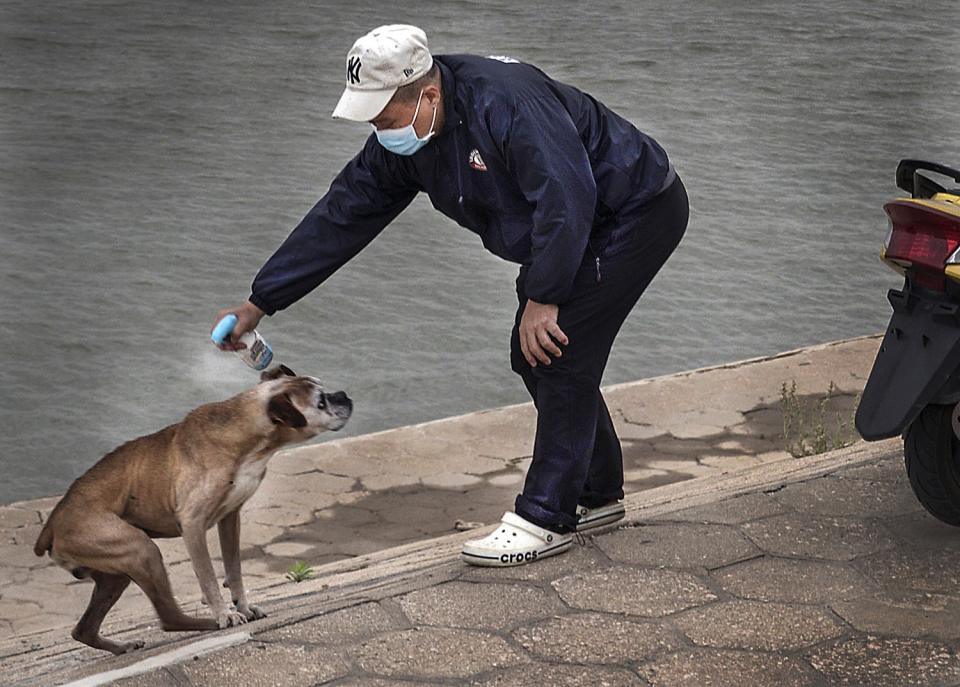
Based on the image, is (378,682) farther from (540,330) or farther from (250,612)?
(540,330)

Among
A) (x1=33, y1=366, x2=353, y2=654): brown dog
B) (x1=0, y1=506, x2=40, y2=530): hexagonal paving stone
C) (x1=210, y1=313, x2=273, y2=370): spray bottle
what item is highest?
(x1=210, y1=313, x2=273, y2=370): spray bottle

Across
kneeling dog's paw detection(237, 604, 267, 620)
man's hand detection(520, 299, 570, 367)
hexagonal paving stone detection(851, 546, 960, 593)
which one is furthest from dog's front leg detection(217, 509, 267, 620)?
hexagonal paving stone detection(851, 546, 960, 593)

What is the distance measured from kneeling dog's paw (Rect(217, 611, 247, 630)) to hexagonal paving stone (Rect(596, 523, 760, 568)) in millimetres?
1100

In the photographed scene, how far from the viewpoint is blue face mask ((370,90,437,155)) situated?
3863 millimetres

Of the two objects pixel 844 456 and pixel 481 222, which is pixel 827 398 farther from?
pixel 481 222

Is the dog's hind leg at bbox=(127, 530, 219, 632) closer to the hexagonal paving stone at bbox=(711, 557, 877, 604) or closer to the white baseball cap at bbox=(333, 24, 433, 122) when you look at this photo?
the white baseball cap at bbox=(333, 24, 433, 122)

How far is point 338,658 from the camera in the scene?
364cm

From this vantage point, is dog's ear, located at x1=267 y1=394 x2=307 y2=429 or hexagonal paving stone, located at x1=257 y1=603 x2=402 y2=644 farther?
dog's ear, located at x1=267 y1=394 x2=307 y2=429

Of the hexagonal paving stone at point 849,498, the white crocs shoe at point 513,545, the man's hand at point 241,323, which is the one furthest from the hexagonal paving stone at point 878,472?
the man's hand at point 241,323

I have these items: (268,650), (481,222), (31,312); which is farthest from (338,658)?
(31,312)

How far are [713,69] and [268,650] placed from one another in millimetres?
12356

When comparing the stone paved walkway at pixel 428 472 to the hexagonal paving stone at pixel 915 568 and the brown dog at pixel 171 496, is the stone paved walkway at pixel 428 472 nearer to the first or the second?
the brown dog at pixel 171 496

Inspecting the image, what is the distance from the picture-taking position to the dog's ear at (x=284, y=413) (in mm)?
3910

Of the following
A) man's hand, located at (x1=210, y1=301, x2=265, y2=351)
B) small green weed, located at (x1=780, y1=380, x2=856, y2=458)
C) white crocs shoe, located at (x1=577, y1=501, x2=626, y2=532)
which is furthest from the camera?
small green weed, located at (x1=780, y1=380, x2=856, y2=458)
